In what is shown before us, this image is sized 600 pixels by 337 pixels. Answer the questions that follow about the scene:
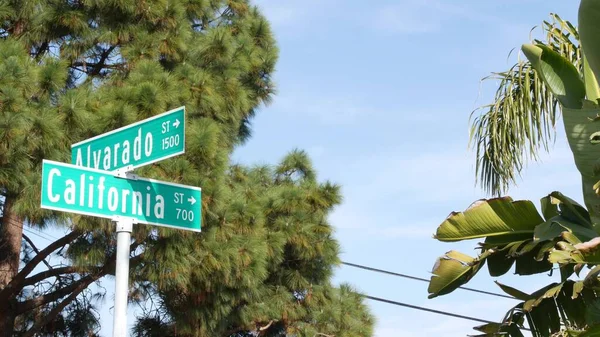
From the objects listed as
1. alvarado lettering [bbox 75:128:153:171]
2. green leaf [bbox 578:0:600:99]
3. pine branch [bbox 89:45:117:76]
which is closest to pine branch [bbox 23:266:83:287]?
pine branch [bbox 89:45:117:76]

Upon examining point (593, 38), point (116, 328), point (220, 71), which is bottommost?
point (116, 328)

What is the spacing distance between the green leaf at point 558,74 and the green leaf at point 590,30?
0.90ft

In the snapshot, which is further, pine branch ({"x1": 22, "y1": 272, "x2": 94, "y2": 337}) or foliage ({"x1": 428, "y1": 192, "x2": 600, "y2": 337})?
pine branch ({"x1": 22, "y1": 272, "x2": 94, "y2": 337})

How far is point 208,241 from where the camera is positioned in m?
10.2

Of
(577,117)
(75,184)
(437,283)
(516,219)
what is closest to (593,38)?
(577,117)

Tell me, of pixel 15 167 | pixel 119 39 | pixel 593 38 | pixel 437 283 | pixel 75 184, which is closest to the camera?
pixel 75 184

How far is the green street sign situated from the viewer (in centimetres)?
442

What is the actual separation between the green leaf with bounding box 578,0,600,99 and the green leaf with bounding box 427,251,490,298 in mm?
1373

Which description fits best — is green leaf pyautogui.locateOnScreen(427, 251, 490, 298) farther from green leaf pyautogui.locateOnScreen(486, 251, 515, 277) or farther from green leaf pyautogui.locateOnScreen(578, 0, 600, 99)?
green leaf pyautogui.locateOnScreen(578, 0, 600, 99)

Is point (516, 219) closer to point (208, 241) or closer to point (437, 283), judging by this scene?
point (437, 283)

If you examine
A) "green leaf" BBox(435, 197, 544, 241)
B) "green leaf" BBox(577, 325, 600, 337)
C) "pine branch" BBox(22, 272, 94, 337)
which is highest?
"pine branch" BBox(22, 272, 94, 337)

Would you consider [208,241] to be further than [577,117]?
Yes

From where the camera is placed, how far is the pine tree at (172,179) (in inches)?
359

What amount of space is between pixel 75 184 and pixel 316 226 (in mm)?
8447
